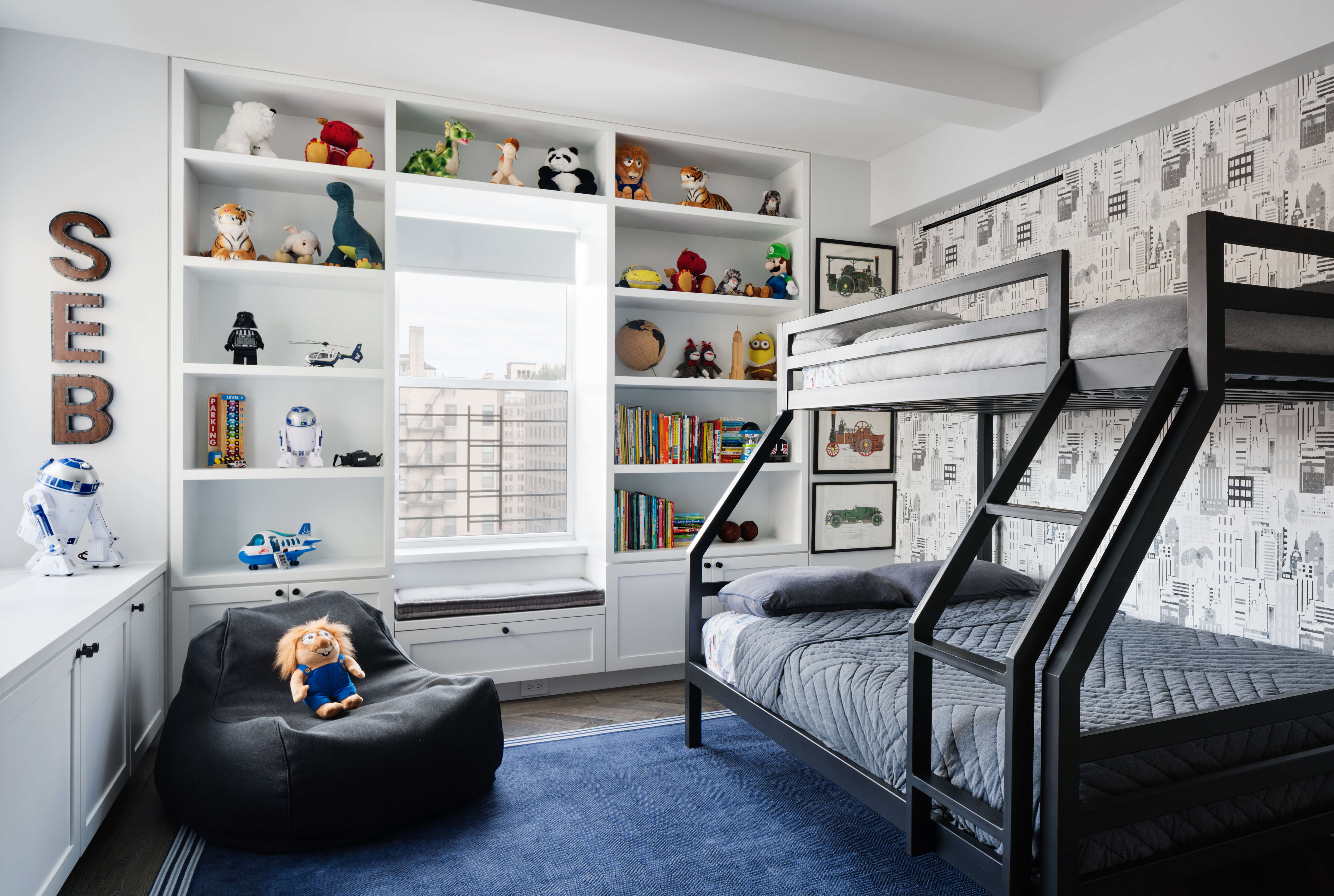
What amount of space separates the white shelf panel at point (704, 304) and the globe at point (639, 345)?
0.37ft

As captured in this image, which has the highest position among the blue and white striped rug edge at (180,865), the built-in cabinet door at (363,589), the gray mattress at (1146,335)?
the gray mattress at (1146,335)

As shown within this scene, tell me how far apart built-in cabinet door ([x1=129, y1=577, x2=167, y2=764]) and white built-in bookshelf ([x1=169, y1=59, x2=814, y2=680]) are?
0.38ft

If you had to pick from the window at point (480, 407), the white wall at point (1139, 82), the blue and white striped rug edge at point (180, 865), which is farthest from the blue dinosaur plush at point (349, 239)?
the white wall at point (1139, 82)

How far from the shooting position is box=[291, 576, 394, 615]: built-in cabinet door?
9.85 ft

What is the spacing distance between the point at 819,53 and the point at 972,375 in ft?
4.47

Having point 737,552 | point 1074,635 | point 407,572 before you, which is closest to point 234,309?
point 407,572

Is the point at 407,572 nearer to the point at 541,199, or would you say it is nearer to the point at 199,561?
the point at 199,561

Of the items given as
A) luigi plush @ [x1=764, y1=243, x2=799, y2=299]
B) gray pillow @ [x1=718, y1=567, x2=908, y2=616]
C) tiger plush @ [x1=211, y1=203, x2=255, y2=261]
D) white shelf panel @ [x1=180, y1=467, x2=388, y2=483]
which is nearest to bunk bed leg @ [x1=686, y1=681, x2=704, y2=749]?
gray pillow @ [x1=718, y1=567, x2=908, y2=616]

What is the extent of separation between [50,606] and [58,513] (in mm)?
485

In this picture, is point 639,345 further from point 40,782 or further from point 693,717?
point 40,782

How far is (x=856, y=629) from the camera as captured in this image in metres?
2.53

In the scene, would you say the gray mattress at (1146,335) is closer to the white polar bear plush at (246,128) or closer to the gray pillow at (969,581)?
the gray pillow at (969,581)

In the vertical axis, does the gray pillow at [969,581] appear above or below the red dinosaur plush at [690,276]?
below

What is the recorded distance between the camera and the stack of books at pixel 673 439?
363 cm
